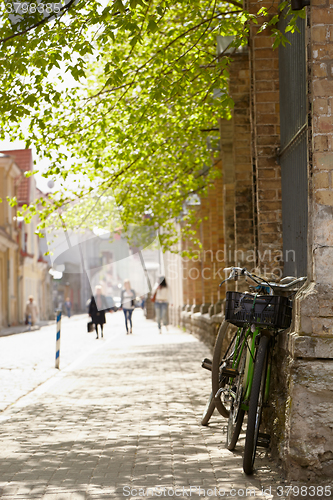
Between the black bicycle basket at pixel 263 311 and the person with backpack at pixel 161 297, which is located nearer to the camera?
the black bicycle basket at pixel 263 311

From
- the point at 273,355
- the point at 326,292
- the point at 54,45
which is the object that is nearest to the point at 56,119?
the point at 54,45

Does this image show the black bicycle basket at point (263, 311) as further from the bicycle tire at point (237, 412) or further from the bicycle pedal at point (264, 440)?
the bicycle pedal at point (264, 440)

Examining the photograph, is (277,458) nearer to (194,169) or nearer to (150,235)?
(194,169)

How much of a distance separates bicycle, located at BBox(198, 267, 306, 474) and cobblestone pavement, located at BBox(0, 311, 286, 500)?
0.87 ft

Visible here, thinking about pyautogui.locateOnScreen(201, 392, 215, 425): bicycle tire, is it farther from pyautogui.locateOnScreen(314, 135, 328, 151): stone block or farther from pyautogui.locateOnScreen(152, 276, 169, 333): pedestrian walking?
pyautogui.locateOnScreen(152, 276, 169, 333): pedestrian walking

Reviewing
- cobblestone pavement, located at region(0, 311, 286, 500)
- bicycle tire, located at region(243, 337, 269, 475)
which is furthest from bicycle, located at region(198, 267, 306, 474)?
cobblestone pavement, located at region(0, 311, 286, 500)

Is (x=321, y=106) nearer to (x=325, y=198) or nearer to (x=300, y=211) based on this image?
(x=325, y=198)

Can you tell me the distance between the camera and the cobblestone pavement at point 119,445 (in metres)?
4.80

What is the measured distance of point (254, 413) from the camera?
4961 millimetres

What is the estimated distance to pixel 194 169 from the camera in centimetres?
1477

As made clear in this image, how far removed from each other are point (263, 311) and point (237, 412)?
33.0 inches

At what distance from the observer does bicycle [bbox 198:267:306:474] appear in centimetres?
501

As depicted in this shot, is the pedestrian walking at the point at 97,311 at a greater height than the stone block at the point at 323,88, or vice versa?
the stone block at the point at 323,88

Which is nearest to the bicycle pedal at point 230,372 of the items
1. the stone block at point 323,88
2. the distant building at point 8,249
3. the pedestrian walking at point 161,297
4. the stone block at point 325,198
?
the stone block at point 325,198
